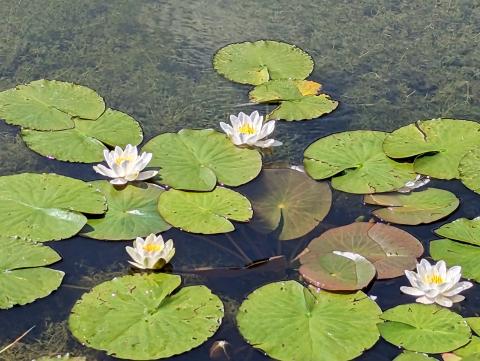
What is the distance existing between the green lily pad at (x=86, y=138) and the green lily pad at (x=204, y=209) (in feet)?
0.97

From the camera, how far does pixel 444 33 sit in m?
3.13

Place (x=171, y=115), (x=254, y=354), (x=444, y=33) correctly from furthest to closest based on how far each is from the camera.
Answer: (x=444, y=33) → (x=171, y=115) → (x=254, y=354)

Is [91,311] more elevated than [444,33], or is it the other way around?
[444,33]

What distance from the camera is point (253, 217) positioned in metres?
2.26

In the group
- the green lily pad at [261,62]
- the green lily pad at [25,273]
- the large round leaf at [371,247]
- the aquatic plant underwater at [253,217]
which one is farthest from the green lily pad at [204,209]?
the green lily pad at [261,62]

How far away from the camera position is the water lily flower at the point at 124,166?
90.5 inches

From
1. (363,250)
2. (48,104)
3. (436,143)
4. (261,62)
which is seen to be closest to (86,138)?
(48,104)

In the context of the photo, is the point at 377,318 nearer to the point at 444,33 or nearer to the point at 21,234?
the point at 21,234

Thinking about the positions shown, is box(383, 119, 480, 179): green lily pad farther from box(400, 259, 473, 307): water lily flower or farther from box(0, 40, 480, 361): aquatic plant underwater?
box(400, 259, 473, 307): water lily flower

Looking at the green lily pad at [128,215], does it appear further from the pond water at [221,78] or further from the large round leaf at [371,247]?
the large round leaf at [371,247]

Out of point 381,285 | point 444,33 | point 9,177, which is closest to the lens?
point 381,285

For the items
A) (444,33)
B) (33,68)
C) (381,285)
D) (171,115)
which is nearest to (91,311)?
(381,285)

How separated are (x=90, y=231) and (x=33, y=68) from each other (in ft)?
3.04

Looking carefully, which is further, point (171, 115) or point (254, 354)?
point (171, 115)
